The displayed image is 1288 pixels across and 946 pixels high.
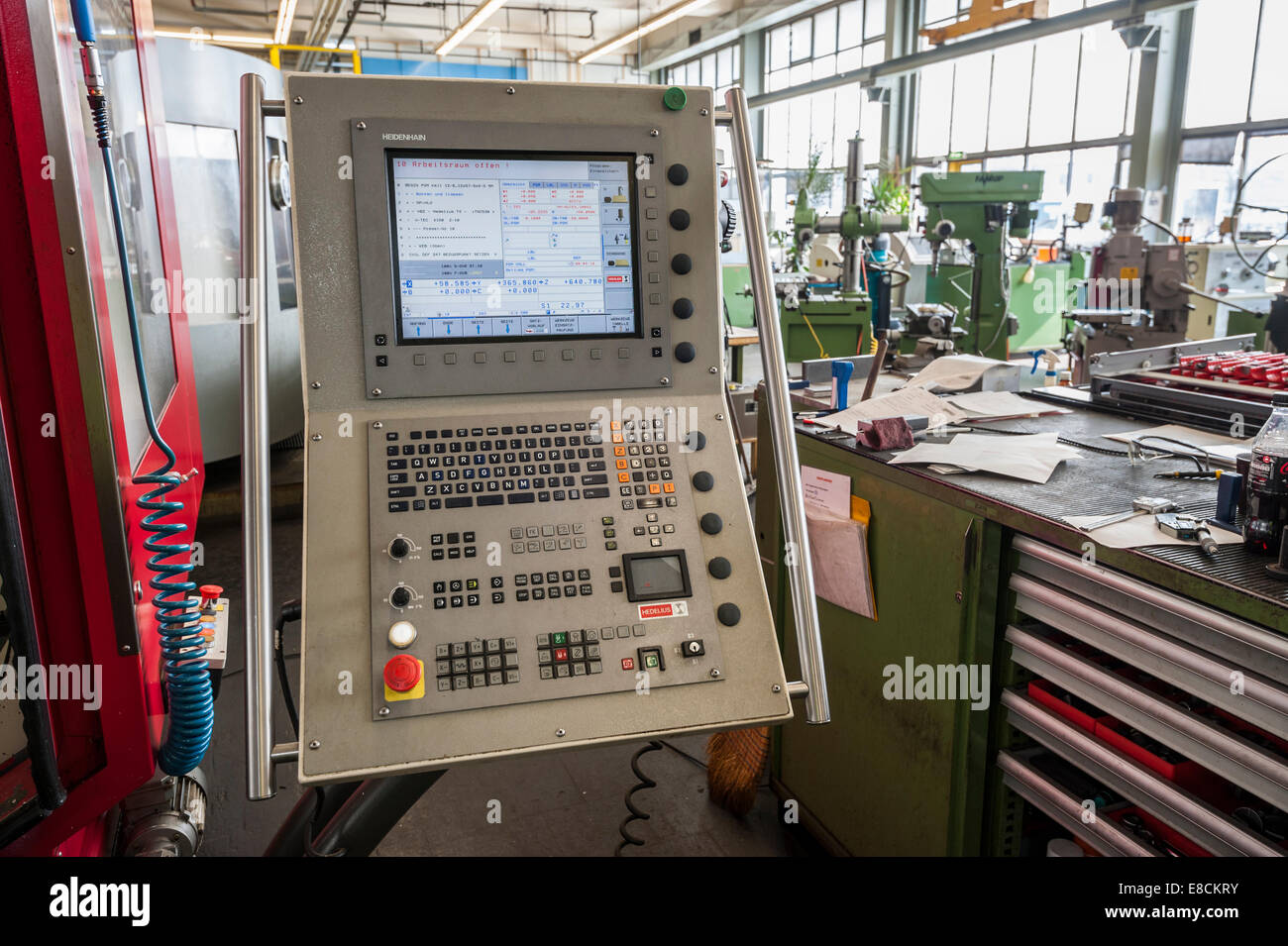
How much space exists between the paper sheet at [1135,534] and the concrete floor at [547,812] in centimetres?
109

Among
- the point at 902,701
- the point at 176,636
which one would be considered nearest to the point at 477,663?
the point at 176,636

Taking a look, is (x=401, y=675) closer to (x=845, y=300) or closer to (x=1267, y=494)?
(x=1267, y=494)

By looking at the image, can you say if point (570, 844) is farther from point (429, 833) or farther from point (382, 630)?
point (382, 630)

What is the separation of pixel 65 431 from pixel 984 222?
429cm

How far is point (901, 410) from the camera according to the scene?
5.86 feet

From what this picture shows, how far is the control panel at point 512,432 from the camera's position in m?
0.96

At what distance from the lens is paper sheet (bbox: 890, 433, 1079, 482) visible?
142cm

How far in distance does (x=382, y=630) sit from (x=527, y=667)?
16 centimetres

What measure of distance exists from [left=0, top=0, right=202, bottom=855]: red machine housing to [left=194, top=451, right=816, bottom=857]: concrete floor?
38.8 inches

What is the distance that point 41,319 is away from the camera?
878mm

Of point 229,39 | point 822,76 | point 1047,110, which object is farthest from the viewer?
point 822,76

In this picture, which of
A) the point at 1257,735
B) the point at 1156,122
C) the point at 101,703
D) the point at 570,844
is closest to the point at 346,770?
the point at 101,703

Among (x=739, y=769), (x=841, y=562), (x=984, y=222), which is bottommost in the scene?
(x=739, y=769)

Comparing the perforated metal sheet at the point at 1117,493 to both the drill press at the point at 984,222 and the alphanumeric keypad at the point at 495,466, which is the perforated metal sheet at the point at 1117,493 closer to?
the alphanumeric keypad at the point at 495,466
